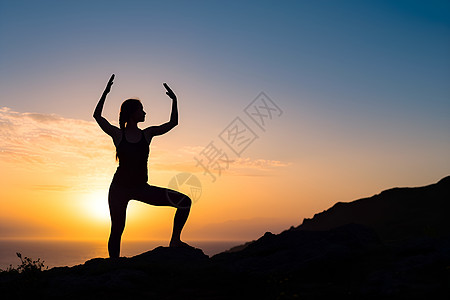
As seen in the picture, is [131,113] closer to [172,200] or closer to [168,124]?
[168,124]

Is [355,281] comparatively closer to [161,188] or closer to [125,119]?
[161,188]

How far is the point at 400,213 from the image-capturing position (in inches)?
1005

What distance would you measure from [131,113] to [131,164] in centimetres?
123

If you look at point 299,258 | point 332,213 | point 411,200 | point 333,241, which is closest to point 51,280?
point 299,258

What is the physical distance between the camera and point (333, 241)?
8.48m

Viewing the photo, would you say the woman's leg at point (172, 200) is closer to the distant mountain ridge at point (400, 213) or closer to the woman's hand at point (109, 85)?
the woman's hand at point (109, 85)

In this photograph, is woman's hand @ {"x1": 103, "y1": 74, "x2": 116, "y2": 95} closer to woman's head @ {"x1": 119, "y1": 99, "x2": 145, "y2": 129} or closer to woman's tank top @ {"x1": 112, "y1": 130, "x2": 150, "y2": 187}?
woman's head @ {"x1": 119, "y1": 99, "x2": 145, "y2": 129}

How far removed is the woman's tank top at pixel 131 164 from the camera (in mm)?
8789

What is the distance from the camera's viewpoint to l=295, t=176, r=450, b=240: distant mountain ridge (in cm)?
→ 1739

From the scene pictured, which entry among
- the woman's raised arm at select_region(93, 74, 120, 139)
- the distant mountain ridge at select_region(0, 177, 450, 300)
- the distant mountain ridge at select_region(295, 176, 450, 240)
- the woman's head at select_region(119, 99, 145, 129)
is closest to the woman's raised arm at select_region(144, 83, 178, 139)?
the woman's head at select_region(119, 99, 145, 129)

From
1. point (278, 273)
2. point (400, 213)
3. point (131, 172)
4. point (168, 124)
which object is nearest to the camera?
point (278, 273)

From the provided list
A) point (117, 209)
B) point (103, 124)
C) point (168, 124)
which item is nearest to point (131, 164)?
point (117, 209)

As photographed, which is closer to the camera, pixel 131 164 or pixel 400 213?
pixel 131 164

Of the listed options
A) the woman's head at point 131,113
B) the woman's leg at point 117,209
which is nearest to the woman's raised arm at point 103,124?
the woman's head at point 131,113
